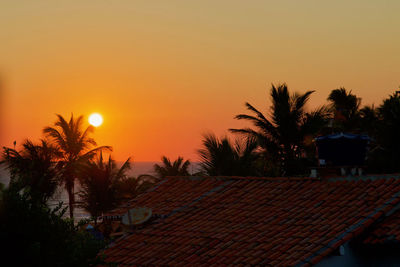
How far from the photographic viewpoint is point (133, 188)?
4591 centimetres

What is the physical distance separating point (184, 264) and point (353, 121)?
2944 centimetres

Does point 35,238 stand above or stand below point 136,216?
below

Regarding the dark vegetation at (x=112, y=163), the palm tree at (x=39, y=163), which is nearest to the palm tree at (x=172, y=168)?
the dark vegetation at (x=112, y=163)

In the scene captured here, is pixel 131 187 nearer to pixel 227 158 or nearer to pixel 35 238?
pixel 227 158

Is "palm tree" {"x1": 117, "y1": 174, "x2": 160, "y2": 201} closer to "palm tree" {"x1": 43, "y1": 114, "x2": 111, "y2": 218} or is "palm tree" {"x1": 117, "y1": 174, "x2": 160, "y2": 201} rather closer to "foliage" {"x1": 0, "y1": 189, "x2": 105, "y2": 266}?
"palm tree" {"x1": 43, "y1": 114, "x2": 111, "y2": 218}

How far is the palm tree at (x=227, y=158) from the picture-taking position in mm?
33031

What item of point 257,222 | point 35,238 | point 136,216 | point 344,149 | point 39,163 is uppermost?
point 39,163

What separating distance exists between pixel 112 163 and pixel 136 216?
24878 mm

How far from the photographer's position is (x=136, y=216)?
66.9 feet

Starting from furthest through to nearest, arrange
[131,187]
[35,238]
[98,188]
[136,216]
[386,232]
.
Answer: [131,187], [98,188], [136,216], [386,232], [35,238]

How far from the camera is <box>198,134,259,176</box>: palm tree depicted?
33.0m

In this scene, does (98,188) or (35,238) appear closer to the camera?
(35,238)

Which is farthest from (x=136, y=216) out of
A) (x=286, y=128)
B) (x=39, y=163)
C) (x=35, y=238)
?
(x=39, y=163)

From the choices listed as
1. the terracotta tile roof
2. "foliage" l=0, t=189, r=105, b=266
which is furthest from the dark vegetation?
the terracotta tile roof
